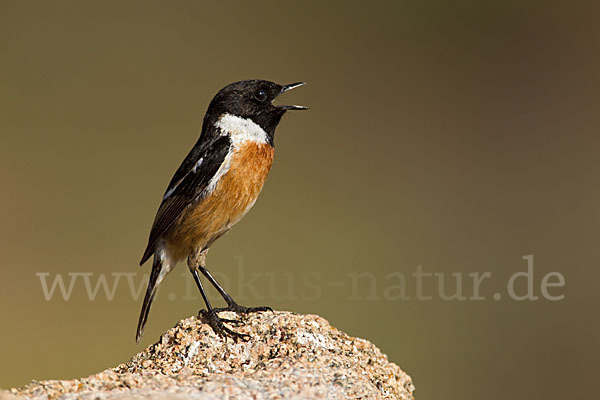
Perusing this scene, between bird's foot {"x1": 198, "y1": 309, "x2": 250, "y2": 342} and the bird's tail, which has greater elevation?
the bird's tail

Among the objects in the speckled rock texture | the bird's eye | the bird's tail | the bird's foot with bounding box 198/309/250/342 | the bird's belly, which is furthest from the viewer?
the bird's eye

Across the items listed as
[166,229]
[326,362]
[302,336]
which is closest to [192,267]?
[166,229]

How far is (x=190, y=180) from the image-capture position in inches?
216

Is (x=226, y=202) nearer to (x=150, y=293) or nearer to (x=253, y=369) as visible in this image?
(x=150, y=293)

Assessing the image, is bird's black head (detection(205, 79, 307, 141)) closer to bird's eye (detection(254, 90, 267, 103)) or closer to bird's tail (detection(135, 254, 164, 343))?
bird's eye (detection(254, 90, 267, 103))

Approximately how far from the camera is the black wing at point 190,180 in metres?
5.40

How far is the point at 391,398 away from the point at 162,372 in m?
1.25

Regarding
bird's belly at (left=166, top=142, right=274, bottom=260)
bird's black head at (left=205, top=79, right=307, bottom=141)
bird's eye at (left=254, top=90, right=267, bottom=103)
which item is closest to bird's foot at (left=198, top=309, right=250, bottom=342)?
bird's belly at (left=166, top=142, right=274, bottom=260)

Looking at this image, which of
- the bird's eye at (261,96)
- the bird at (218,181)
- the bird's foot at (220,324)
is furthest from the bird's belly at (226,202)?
the bird's foot at (220,324)

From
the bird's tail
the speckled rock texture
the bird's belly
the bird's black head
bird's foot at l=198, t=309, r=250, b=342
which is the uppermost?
the bird's black head

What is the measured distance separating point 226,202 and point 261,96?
0.90m

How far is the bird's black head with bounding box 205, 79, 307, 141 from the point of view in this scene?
566cm

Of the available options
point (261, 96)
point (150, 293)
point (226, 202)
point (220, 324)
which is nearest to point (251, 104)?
point (261, 96)

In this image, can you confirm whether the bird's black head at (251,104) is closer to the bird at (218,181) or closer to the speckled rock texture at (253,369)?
the bird at (218,181)
